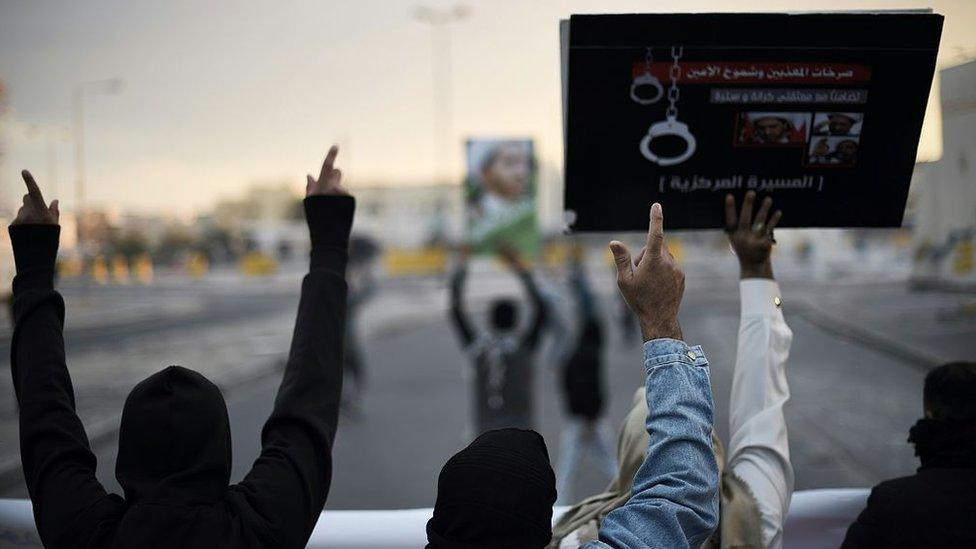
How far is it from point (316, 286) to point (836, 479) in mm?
4965

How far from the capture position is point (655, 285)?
1.29m

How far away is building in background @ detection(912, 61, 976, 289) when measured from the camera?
315cm

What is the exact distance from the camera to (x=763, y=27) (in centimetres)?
163

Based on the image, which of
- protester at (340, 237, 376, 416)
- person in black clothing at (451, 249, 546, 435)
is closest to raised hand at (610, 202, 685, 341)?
person in black clothing at (451, 249, 546, 435)

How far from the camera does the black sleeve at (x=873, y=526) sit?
165 cm

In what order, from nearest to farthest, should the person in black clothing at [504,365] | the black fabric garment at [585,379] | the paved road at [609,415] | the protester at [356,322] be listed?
the person in black clothing at [504,365]
the black fabric garment at [585,379]
the paved road at [609,415]
the protester at [356,322]

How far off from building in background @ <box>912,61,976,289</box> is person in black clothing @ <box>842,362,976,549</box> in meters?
1.55

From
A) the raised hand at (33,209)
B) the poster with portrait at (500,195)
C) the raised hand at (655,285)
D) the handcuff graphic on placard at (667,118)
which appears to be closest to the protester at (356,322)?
the poster with portrait at (500,195)

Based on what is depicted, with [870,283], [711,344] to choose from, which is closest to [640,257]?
[711,344]

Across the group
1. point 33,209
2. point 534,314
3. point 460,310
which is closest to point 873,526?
point 33,209

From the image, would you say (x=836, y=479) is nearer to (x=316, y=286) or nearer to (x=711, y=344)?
(x=316, y=286)

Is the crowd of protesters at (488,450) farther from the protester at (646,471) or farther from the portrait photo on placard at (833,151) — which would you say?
the portrait photo on placard at (833,151)

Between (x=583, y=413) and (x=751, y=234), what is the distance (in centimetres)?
342

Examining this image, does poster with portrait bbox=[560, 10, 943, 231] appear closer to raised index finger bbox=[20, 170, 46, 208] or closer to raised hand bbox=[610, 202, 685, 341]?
raised hand bbox=[610, 202, 685, 341]
